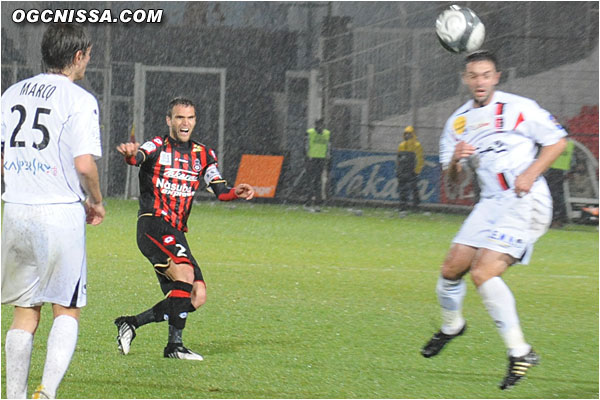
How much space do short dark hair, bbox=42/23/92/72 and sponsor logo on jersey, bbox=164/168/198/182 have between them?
2136mm

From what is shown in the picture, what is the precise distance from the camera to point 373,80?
24125 millimetres

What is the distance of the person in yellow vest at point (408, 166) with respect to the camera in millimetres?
20828

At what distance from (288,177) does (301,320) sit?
1431 centimetres

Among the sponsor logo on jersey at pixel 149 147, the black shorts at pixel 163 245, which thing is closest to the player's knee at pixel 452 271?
the black shorts at pixel 163 245

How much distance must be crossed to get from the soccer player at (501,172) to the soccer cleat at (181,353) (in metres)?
1.87

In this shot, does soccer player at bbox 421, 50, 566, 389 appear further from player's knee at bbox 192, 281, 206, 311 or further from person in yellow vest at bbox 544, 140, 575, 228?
person in yellow vest at bbox 544, 140, 575, 228

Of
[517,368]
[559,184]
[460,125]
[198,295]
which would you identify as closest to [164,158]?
[198,295]

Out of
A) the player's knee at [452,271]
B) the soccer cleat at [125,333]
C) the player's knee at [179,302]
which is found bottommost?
the soccer cleat at [125,333]

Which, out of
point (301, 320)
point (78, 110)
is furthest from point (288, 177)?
point (78, 110)

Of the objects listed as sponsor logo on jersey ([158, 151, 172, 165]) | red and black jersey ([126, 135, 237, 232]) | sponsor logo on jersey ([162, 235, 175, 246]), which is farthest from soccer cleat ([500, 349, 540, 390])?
sponsor logo on jersey ([158, 151, 172, 165])

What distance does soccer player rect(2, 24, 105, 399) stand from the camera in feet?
15.4

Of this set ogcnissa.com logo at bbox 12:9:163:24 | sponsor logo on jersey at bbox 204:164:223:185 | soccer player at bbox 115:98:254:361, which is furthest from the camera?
ogcnissa.com logo at bbox 12:9:163:24

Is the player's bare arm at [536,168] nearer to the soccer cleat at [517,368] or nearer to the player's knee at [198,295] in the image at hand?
the soccer cleat at [517,368]

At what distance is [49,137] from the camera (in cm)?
471
